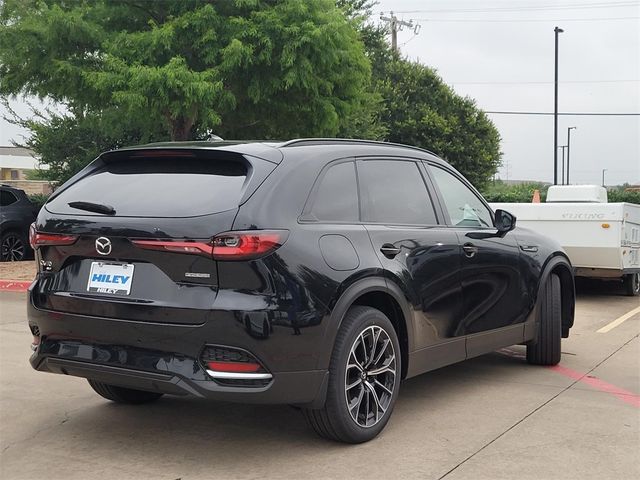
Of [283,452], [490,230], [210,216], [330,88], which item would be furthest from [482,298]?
[330,88]

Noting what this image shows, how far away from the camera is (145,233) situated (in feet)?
12.5

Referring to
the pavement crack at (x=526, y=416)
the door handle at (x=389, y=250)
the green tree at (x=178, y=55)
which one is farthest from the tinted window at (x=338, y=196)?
the green tree at (x=178, y=55)

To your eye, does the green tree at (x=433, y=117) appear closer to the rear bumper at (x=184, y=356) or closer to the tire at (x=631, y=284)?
the tire at (x=631, y=284)

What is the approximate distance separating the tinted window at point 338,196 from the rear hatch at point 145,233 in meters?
0.37

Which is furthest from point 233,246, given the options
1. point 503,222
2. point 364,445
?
point 503,222

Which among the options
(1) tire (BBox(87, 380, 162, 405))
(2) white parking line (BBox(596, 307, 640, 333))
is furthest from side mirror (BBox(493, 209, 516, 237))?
(2) white parking line (BBox(596, 307, 640, 333))

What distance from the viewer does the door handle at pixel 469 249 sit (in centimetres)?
520

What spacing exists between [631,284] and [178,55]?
860cm

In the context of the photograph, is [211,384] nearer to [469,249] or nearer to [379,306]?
[379,306]

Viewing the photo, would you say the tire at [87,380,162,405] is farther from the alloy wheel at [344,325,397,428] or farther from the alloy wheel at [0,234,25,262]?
the alloy wheel at [0,234,25,262]

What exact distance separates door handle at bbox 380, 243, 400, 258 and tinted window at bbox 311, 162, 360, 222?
24 cm

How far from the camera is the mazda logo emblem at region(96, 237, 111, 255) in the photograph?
392cm

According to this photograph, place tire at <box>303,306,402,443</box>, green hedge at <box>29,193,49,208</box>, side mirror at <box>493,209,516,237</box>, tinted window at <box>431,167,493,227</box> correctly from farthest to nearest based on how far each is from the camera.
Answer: green hedge at <box>29,193,49,208</box> → side mirror at <box>493,209,516,237</box> → tinted window at <box>431,167,493,227</box> → tire at <box>303,306,402,443</box>

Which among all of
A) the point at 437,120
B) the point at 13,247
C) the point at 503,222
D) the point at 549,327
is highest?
the point at 437,120
